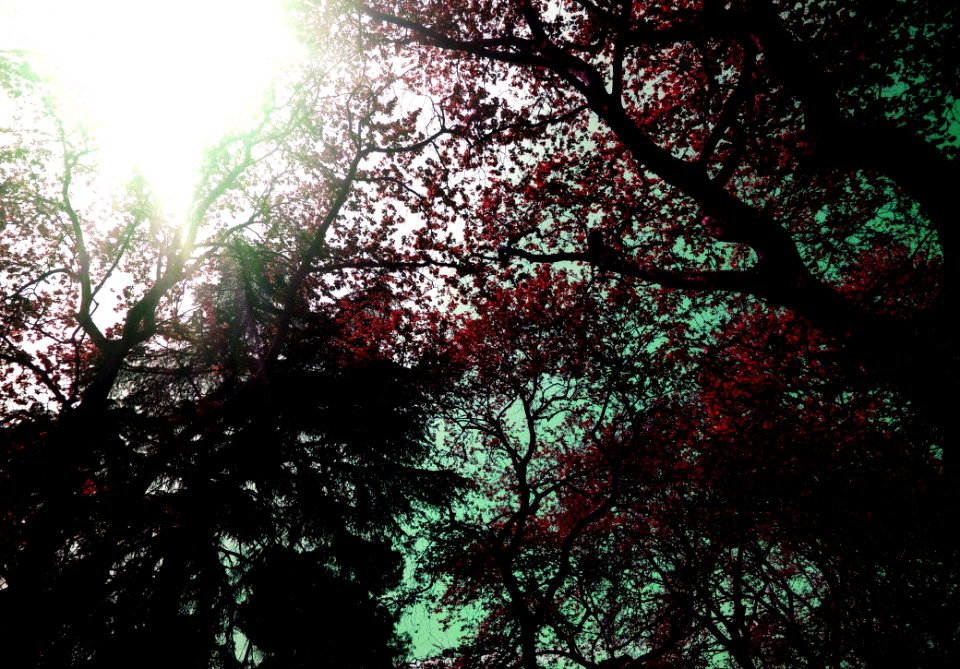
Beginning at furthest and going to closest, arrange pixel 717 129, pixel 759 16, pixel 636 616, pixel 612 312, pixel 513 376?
1. pixel 636 616
2. pixel 513 376
3. pixel 612 312
4. pixel 717 129
5. pixel 759 16

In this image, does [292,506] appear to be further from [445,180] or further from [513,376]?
[445,180]

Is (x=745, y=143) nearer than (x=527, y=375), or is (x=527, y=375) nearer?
(x=745, y=143)

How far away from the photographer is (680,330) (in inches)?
413

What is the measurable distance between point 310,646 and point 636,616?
1018 centimetres

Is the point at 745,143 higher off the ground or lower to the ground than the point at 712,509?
higher

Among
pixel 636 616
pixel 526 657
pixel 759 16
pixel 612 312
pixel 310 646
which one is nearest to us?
pixel 759 16

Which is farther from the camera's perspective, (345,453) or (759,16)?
(345,453)

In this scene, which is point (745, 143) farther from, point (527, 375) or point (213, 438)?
point (213, 438)

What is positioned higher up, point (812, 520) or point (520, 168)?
point (520, 168)

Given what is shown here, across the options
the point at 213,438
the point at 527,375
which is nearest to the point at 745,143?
the point at 527,375

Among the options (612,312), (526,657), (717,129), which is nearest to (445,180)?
(612,312)

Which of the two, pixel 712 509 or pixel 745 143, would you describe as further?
pixel 712 509

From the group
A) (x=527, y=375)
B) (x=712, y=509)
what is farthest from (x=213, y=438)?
(x=712, y=509)

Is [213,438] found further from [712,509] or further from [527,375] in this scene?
[712,509]
